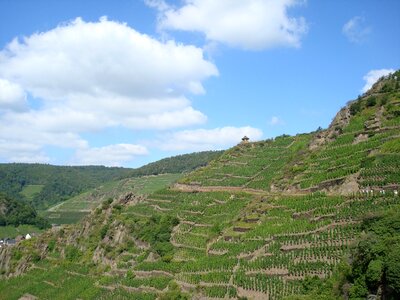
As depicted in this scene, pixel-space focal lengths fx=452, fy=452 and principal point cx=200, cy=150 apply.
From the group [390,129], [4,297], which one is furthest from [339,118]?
[4,297]

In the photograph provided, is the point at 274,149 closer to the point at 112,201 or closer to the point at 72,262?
the point at 112,201

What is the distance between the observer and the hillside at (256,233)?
3459 cm

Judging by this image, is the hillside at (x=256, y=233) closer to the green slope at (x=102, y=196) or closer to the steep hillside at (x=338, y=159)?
the steep hillside at (x=338, y=159)

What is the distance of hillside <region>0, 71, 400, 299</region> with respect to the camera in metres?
34.6

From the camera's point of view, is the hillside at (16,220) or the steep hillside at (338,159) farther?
the hillside at (16,220)

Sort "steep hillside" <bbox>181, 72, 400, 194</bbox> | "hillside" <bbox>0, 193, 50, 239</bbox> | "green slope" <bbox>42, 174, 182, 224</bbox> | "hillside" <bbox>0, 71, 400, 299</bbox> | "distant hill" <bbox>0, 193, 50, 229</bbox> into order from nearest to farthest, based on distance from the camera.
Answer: "hillside" <bbox>0, 71, 400, 299</bbox>
"steep hillside" <bbox>181, 72, 400, 194</bbox>
"hillside" <bbox>0, 193, 50, 239</bbox>
"distant hill" <bbox>0, 193, 50, 229</bbox>
"green slope" <bbox>42, 174, 182, 224</bbox>

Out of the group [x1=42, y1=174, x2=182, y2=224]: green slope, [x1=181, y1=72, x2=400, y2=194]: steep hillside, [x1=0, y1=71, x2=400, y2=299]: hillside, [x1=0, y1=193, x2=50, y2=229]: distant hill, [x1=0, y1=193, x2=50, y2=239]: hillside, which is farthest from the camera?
[x1=42, y1=174, x2=182, y2=224]: green slope

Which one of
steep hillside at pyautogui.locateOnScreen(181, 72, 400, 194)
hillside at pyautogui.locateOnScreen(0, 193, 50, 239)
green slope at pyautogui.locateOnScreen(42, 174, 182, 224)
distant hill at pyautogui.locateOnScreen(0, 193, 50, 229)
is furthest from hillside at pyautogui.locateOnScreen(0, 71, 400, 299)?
green slope at pyautogui.locateOnScreen(42, 174, 182, 224)

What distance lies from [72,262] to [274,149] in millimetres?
41329

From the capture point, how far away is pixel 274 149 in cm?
8588

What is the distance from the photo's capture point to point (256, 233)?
44.4 m

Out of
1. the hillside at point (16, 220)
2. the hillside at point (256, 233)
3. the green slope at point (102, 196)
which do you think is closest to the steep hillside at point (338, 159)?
the hillside at point (256, 233)

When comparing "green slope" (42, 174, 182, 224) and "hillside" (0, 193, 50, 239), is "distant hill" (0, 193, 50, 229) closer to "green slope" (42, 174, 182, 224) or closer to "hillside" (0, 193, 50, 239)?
"hillside" (0, 193, 50, 239)

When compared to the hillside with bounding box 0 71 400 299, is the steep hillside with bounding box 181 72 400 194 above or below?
above
